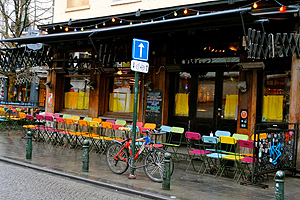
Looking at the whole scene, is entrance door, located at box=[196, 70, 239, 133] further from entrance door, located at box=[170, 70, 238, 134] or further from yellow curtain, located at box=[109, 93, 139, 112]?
yellow curtain, located at box=[109, 93, 139, 112]

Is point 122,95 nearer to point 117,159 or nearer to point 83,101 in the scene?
point 83,101

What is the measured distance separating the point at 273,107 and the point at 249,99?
2.54ft

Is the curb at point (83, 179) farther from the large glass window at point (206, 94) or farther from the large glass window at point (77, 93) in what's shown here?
the large glass window at point (77, 93)

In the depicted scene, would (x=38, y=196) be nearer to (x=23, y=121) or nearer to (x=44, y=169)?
(x=44, y=169)

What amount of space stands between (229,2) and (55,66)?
936 centimetres

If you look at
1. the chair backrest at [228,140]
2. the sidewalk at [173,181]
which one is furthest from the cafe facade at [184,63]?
the sidewalk at [173,181]

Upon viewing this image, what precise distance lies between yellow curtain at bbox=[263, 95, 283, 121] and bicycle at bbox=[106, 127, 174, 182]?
4.31m

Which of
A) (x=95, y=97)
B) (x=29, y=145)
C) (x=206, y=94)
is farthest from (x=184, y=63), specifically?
(x=29, y=145)

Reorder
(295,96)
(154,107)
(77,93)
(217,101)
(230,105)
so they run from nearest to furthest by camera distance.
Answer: (295,96) < (230,105) < (217,101) < (154,107) < (77,93)

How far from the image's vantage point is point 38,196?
6.01 meters

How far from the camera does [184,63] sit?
40.8 feet

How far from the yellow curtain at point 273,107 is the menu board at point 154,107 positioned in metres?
3.79

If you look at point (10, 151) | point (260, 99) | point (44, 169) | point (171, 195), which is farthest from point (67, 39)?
point (171, 195)

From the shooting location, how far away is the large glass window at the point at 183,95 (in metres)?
12.4
